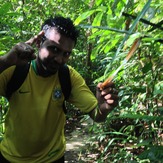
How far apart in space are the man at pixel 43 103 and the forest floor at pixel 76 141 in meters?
1.77

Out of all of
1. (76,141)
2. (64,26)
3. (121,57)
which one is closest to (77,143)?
(76,141)

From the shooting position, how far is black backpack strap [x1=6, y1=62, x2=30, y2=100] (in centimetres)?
191

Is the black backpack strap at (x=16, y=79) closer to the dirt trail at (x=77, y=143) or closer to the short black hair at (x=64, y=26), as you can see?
the short black hair at (x=64, y=26)

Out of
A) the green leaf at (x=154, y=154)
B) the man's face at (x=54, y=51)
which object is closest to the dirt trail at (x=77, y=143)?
the man's face at (x=54, y=51)

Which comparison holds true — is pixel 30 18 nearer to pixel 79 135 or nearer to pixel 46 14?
pixel 46 14

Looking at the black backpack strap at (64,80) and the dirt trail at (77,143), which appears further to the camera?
the dirt trail at (77,143)

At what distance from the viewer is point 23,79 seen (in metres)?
1.99

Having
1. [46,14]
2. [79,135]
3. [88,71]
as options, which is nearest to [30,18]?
[46,14]

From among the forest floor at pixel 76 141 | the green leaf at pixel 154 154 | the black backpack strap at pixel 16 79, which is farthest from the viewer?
the forest floor at pixel 76 141

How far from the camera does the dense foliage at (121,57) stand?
3.71 feet

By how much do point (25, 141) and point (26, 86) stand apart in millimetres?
383

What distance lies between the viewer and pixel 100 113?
191 centimetres

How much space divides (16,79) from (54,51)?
31cm

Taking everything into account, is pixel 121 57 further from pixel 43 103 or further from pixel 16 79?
pixel 16 79
